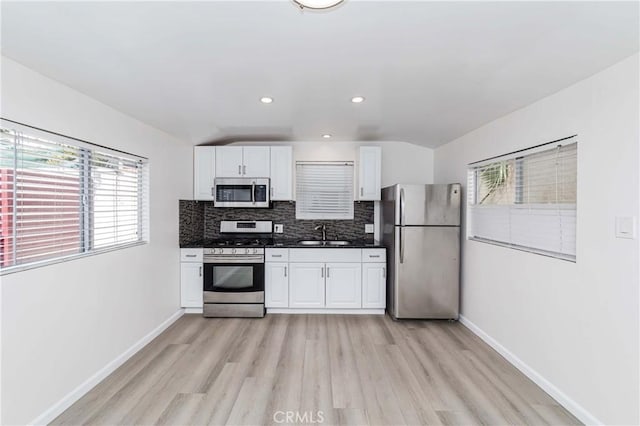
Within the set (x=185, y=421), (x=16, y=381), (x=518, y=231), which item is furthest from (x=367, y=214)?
(x=16, y=381)

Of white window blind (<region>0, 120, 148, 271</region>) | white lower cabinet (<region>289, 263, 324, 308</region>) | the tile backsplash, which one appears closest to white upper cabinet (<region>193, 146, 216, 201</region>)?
the tile backsplash

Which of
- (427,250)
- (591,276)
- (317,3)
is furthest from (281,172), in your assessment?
(591,276)

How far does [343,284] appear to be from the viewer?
3.93 m

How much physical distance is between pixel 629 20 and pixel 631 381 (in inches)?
72.2

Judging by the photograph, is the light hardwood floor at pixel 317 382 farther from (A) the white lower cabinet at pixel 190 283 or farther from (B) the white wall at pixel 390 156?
(B) the white wall at pixel 390 156

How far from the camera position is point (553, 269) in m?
2.33

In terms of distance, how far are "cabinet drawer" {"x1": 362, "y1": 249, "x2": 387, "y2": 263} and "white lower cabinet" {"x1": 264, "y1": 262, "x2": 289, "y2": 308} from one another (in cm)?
96

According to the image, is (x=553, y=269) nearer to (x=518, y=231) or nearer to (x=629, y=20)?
(x=518, y=231)

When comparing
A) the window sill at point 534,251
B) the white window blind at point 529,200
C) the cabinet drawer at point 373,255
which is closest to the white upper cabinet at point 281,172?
the cabinet drawer at point 373,255

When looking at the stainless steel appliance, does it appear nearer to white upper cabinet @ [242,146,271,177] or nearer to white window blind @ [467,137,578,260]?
white upper cabinet @ [242,146,271,177]

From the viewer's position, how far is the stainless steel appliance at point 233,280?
3836 millimetres

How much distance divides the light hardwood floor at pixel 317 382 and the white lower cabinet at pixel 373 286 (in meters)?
0.46

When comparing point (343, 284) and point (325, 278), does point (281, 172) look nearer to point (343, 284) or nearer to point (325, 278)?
point (325, 278)

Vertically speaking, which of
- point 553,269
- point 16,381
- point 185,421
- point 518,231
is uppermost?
point 518,231
